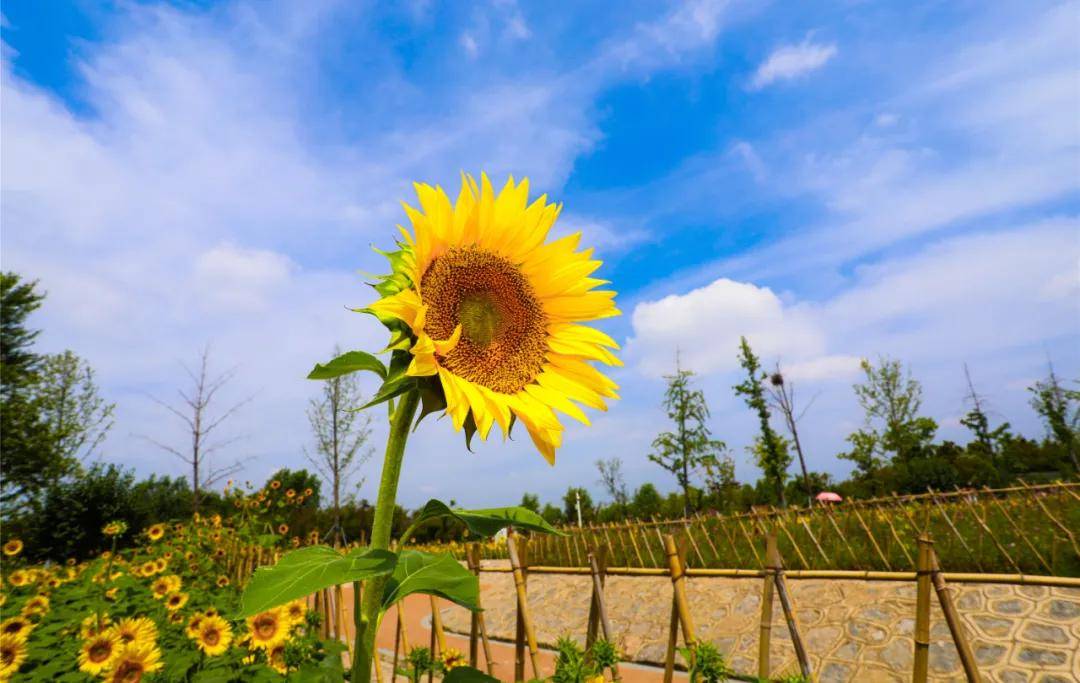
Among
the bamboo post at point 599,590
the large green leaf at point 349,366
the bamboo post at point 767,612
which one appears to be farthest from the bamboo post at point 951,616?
the large green leaf at point 349,366

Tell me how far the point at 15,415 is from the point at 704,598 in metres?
24.7

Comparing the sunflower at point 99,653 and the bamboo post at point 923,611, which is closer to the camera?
the bamboo post at point 923,611

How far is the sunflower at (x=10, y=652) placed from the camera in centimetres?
266

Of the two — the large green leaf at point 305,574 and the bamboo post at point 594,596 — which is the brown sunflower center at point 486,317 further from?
the bamboo post at point 594,596

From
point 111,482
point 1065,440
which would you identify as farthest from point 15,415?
point 1065,440

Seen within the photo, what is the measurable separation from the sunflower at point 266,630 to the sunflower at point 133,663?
52cm

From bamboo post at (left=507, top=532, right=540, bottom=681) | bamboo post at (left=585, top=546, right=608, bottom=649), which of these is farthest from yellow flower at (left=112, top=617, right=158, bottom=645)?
bamboo post at (left=585, top=546, right=608, bottom=649)

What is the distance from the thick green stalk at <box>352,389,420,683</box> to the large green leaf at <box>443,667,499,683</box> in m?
0.19

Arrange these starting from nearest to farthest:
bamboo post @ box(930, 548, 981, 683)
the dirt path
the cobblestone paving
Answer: bamboo post @ box(930, 548, 981, 683) < the cobblestone paving < the dirt path

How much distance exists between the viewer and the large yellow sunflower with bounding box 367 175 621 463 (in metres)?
1.18

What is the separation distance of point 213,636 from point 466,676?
249 centimetres

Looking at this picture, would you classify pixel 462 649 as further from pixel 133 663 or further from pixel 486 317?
pixel 486 317

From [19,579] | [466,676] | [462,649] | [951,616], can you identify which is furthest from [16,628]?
[462,649]

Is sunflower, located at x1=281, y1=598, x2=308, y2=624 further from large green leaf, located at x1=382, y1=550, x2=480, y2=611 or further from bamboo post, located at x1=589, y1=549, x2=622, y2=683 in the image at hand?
large green leaf, located at x1=382, y1=550, x2=480, y2=611
